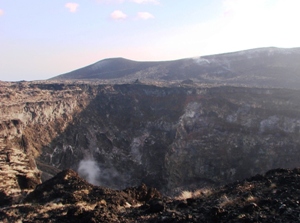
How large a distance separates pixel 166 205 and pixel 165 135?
30762 millimetres

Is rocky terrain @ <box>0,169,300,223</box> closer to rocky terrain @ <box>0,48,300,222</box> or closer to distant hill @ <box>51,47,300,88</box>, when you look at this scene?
rocky terrain @ <box>0,48,300,222</box>

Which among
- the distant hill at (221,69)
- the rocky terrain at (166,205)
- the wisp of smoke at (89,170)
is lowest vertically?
the wisp of smoke at (89,170)

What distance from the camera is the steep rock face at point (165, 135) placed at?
3344 cm

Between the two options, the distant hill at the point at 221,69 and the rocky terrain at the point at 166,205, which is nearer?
the rocky terrain at the point at 166,205

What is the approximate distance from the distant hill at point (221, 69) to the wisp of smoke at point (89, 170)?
35.3 metres

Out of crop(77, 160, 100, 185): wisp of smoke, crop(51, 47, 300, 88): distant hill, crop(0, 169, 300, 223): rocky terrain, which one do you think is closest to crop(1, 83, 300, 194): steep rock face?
crop(77, 160, 100, 185): wisp of smoke

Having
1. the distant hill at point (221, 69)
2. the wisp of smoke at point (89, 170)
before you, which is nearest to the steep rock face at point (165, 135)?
the wisp of smoke at point (89, 170)

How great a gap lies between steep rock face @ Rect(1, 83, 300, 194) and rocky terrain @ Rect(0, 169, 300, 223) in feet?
50.1

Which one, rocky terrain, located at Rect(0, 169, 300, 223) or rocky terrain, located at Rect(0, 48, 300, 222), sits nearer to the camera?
rocky terrain, located at Rect(0, 169, 300, 223)

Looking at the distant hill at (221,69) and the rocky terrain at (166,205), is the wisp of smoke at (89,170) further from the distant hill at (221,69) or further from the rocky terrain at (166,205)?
the distant hill at (221,69)

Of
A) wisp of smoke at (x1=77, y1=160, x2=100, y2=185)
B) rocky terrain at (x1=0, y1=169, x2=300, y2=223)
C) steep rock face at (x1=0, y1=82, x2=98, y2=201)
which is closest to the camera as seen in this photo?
rocky terrain at (x1=0, y1=169, x2=300, y2=223)

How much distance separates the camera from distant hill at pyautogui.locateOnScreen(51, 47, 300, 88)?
64438mm

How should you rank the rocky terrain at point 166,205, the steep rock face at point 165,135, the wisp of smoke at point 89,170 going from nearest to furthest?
the rocky terrain at point 166,205 < the wisp of smoke at point 89,170 < the steep rock face at point 165,135

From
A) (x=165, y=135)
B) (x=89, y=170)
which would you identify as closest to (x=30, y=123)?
(x=89, y=170)
